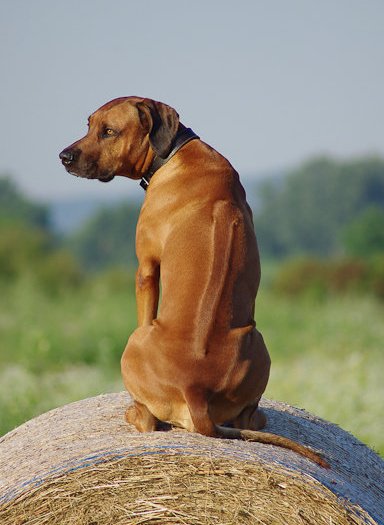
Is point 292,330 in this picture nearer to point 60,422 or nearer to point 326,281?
point 326,281

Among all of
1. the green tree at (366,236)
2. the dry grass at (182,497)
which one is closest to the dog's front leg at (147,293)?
the dry grass at (182,497)

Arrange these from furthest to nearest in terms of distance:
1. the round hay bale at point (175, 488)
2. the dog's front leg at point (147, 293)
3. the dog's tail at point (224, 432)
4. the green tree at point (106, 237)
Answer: the green tree at point (106, 237) → the dog's front leg at point (147, 293) → the dog's tail at point (224, 432) → the round hay bale at point (175, 488)

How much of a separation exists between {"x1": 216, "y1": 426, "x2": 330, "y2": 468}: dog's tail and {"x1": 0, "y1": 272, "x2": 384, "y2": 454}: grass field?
11.5 ft

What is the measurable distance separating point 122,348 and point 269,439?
417 inches

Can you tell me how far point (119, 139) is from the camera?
5.61m

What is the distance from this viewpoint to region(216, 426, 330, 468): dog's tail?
505 centimetres

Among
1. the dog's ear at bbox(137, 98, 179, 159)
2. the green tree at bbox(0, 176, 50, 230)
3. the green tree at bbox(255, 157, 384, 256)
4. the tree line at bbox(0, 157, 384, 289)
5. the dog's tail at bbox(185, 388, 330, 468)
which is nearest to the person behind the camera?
the dog's tail at bbox(185, 388, 330, 468)

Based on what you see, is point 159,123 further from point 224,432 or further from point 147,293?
point 224,432

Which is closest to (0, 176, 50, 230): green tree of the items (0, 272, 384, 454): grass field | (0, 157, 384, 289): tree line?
(0, 157, 384, 289): tree line

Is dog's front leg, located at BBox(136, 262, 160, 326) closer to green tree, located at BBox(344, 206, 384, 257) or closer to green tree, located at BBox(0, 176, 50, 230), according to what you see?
green tree, located at BBox(344, 206, 384, 257)

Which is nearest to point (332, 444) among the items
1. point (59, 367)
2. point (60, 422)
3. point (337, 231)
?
point (60, 422)

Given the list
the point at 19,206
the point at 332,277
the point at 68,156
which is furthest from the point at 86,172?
the point at 19,206

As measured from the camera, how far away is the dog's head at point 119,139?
5.56 meters

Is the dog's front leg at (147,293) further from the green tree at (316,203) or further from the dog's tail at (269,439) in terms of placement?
the green tree at (316,203)
